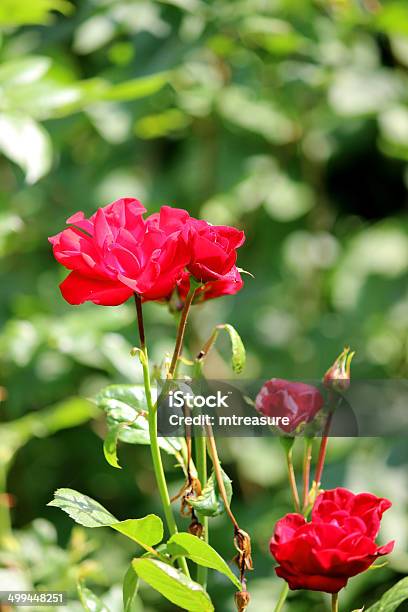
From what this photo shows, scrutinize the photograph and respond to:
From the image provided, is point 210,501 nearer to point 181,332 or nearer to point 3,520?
point 181,332

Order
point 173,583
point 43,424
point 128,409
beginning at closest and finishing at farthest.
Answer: point 173,583, point 128,409, point 43,424

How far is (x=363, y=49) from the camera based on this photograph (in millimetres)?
1638

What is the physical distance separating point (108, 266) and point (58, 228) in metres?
1.03

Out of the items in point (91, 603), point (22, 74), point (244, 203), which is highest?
point (22, 74)

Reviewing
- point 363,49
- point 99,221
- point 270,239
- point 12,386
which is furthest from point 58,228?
point 99,221

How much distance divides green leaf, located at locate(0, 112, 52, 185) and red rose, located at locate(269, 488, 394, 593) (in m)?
0.54

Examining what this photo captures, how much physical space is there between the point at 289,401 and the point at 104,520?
0.12 m

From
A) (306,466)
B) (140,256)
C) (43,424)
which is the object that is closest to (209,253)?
(140,256)

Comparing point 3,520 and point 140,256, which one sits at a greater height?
point 140,256

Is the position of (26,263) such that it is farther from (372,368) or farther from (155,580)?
(155,580)

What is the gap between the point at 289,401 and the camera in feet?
1.81

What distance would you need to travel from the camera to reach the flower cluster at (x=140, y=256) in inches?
20.6

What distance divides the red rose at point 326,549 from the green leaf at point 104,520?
0.07 metres

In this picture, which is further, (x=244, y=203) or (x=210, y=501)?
(x=244, y=203)
